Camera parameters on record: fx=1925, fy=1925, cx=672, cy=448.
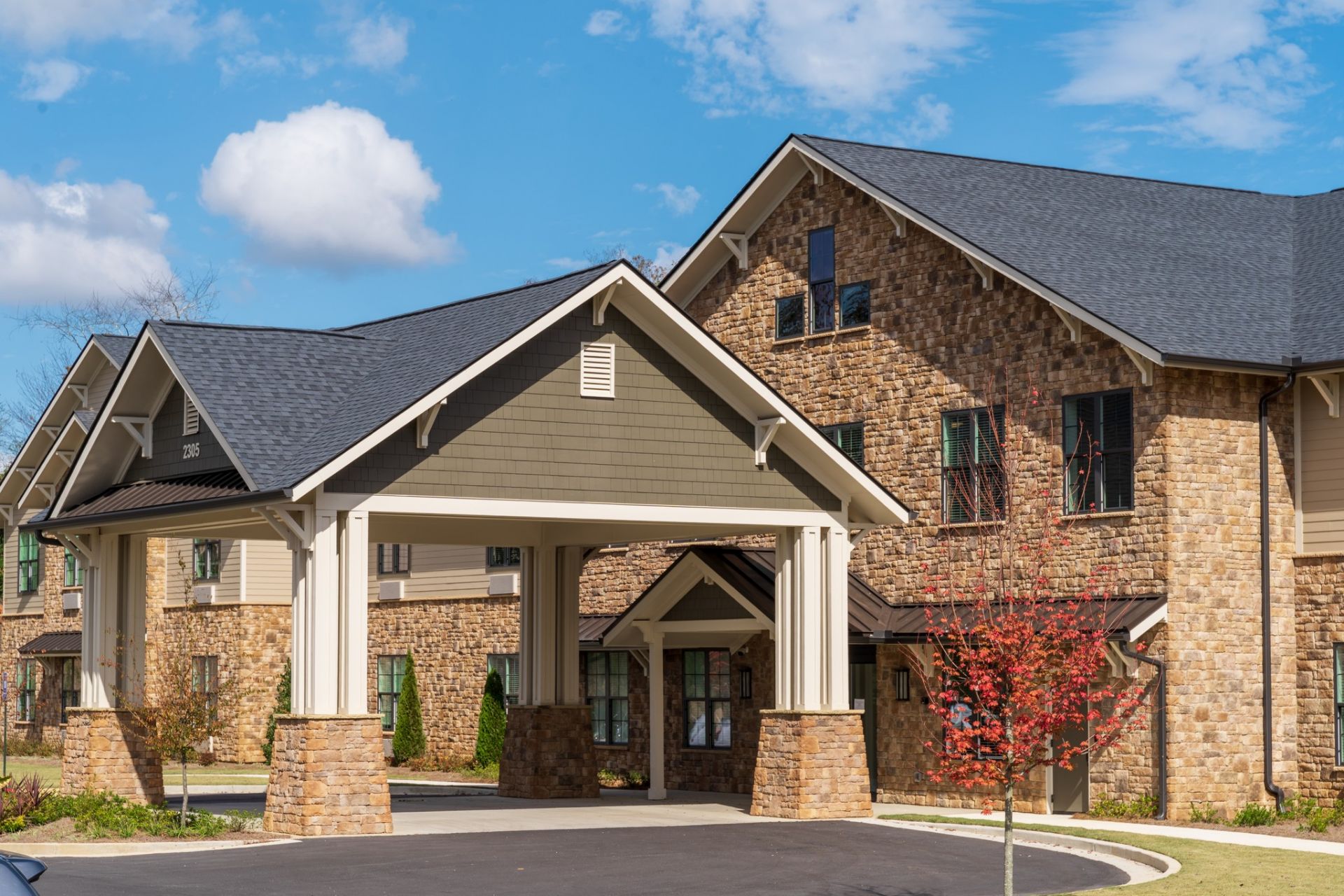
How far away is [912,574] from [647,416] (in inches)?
242

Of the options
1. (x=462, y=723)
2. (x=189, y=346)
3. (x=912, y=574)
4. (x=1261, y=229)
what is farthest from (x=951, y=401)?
(x=462, y=723)

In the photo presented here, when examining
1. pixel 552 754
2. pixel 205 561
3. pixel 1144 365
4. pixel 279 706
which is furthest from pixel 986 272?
pixel 205 561

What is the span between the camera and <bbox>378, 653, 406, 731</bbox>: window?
39.9 m

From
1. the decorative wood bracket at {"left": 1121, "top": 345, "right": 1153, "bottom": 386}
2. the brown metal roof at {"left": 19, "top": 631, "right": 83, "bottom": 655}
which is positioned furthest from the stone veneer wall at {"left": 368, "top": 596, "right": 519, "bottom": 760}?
the decorative wood bracket at {"left": 1121, "top": 345, "right": 1153, "bottom": 386}

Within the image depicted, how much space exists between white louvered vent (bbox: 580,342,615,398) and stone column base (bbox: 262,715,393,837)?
16.1 feet

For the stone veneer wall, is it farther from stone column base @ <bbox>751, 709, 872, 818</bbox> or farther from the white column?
the white column

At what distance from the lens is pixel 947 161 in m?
31.9

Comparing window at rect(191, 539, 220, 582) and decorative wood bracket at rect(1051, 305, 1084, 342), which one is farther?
window at rect(191, 539, 220, 582)

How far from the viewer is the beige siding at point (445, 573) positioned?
37.7 meters

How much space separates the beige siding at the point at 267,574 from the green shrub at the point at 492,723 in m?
8.91

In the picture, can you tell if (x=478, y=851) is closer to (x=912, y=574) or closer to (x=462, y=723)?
(x=912, y=574)

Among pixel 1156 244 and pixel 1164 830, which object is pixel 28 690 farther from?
pixel 1164 830

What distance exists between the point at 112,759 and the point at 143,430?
447 centimetres

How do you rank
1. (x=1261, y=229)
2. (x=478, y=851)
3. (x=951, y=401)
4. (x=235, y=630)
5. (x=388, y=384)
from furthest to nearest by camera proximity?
(x=235, y=630)
(x=1261, y=229)
(x=951, y=401)
(x=388, y=384)
(x=478, y=851)
